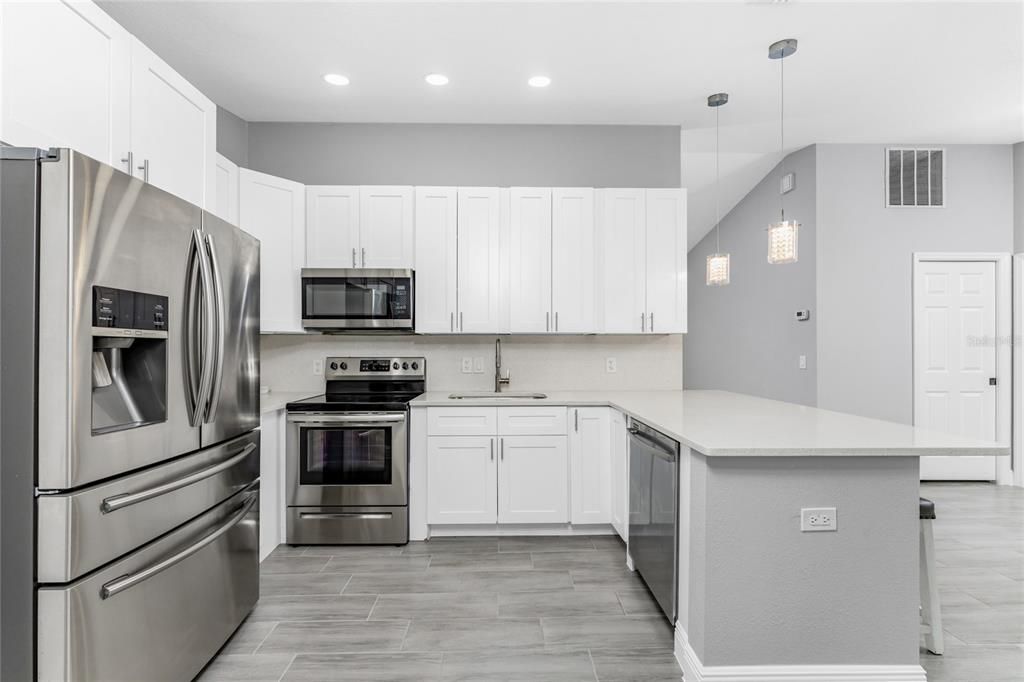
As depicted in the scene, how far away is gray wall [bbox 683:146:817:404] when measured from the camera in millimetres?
4965

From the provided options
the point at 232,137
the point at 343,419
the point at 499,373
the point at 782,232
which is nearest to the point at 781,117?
the point at 782,232

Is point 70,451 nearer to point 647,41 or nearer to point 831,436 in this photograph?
point 831,436

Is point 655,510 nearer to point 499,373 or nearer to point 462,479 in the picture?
point 462,479

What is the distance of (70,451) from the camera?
4.62ft

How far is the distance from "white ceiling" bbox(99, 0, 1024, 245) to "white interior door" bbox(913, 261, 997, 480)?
1265 millimetres

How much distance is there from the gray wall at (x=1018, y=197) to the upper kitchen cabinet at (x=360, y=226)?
17.2 ft

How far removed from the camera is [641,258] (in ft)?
12.8

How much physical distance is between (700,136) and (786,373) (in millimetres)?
2425

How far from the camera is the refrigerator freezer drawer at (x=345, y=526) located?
134 inches

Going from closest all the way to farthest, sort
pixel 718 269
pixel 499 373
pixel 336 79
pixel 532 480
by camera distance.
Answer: pixel 718 269, pixel 336 79, pixel 532 480, pixel 499 373

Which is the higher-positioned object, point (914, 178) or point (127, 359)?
point (914, 178)

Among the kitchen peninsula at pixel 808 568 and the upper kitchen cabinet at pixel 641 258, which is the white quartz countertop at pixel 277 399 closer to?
the upper kitchen cabinet at pixel 641 258

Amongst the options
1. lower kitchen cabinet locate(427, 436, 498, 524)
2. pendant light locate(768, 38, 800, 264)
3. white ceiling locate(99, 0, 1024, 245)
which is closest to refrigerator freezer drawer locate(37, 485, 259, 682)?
lower kitchen cabinet locate(427, 436, 498, 524)

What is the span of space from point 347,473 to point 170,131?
2088 mm
